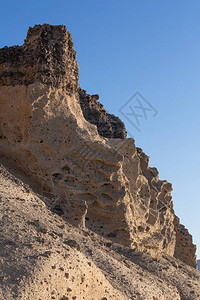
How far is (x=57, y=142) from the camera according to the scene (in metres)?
14.3

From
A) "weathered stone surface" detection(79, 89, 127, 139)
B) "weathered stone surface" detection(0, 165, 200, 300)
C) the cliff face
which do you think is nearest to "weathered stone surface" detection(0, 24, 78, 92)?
the cliff face

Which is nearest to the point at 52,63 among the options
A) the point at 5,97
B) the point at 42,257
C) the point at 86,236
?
the point at 5,97

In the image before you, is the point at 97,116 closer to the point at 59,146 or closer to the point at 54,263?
the point at 59,146

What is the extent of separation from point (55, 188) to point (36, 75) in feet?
11.5

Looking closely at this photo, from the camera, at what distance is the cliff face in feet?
46.0

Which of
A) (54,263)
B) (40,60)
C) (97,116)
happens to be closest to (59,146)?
(40,60)

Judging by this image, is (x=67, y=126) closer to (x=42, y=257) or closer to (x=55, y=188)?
(x=55, y=188)

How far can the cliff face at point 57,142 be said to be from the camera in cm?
1401

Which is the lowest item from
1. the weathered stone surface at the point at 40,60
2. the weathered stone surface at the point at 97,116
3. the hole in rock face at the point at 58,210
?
the hole in rock face at the point at 58,210

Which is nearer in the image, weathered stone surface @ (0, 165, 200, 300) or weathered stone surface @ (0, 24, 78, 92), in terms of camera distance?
weathered stone surface @ (0, 165, 200, 300)

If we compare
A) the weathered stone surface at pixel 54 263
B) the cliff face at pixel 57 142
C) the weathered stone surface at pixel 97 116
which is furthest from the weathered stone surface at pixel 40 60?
the weathered stone surface at pixel 54 263

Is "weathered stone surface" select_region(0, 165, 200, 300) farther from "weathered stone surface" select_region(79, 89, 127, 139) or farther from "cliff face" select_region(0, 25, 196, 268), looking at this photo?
"weathered stone surface" select_region(79, 89, 127, 139)

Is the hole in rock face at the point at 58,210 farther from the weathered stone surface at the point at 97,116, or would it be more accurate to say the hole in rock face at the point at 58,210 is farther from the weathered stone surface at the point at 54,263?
the weathered stone surface at the point at 97,116

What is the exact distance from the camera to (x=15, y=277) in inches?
293
